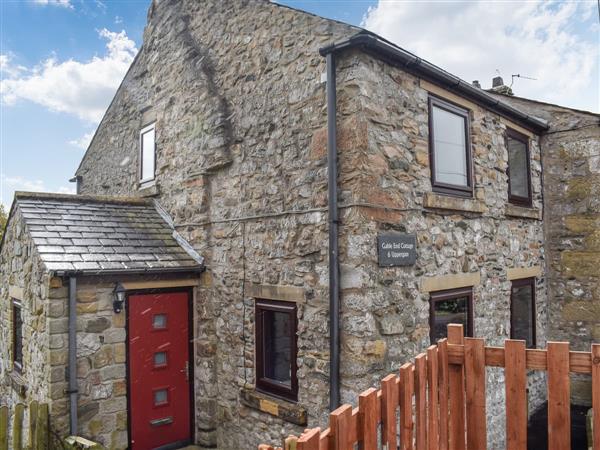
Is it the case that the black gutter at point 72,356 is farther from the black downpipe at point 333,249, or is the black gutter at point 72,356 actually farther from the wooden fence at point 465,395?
the wooden fence at point 465,395

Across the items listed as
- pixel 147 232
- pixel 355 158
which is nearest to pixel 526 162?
pixel 355 158

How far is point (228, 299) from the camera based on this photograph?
6527 mm

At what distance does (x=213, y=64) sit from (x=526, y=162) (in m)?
5.67

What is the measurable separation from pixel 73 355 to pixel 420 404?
180 inches

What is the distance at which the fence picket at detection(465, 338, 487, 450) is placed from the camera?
302 centimetres

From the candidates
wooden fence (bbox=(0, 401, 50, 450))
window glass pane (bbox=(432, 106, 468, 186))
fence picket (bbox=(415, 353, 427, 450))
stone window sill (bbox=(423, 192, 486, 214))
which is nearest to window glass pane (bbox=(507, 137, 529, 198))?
stone window sill (bbox=(423, 192, 486, 214))

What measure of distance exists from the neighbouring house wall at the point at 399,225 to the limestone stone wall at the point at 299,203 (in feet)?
0.07

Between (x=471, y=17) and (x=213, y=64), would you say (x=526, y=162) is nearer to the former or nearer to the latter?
(x=471, y=17)

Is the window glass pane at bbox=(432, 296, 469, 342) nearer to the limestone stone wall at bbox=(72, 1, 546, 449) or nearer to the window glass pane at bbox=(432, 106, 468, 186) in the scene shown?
the limestone stone wall at bbox=(72, 1, 546, 449)

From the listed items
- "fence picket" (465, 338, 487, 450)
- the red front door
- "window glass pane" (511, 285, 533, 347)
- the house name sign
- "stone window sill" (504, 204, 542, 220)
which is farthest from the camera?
"window glass pane" (511, 285, 533, 347)

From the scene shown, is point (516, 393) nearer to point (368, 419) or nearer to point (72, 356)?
point (368, 419)

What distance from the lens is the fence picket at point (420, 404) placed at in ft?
8.95

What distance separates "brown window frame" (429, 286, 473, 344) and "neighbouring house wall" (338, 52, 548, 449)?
0.11 m

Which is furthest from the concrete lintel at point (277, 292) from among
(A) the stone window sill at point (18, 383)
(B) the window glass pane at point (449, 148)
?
(A) the stone window sill at point (18, 383)
